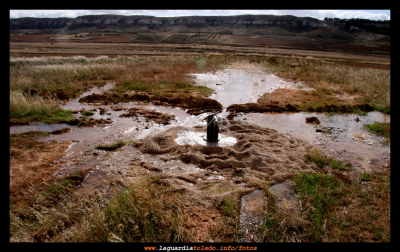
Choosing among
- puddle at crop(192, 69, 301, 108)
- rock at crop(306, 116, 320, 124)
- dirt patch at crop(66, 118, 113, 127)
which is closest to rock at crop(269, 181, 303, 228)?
rock at crop(306, 116, 320, 124)

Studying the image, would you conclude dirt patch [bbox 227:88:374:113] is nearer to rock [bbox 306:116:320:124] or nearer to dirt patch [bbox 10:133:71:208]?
rock [bbox 306:116:320:124]

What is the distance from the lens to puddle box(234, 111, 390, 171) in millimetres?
5941

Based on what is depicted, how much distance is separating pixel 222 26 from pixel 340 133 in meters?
98.8

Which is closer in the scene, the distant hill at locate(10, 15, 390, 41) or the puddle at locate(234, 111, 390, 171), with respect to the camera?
the puddle at locate(234, 111, 390, 171)

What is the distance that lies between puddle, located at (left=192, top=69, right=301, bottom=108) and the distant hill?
6034 centimetres

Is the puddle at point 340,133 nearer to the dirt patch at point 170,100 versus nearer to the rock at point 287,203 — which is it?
the dirt patch at point 170,100

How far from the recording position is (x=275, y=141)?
6543mm

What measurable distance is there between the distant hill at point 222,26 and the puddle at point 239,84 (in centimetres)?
6034

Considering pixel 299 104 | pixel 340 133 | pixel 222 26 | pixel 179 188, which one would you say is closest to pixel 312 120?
pixel 340 133

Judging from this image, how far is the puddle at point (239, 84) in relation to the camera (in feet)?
39.0

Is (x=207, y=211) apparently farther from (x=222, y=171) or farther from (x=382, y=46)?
(x=382, y=46)

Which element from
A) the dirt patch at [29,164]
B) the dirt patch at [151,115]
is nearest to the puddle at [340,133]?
the dirt patch at [151,115]
